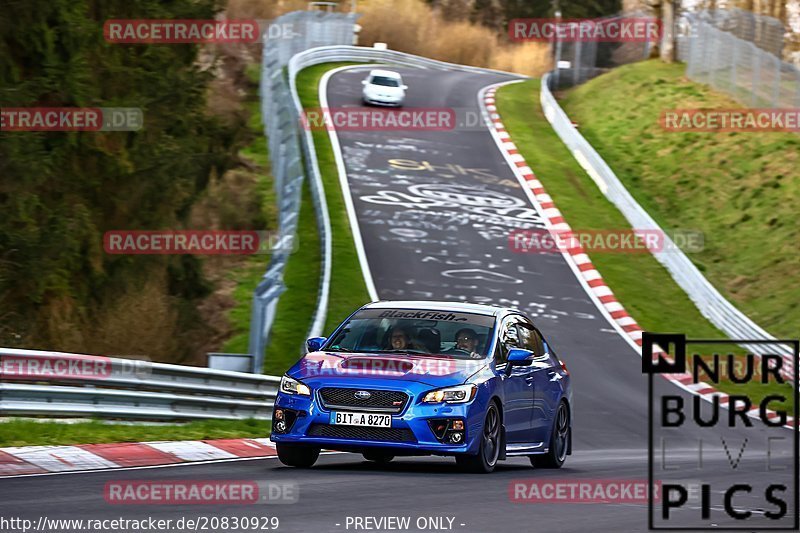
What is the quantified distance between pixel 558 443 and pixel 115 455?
15.0ft

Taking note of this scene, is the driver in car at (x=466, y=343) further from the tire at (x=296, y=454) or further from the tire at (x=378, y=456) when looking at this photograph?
the tire at (x=296, y=454)

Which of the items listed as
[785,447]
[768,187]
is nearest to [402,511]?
[785,447]

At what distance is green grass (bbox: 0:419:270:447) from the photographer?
12617 mm

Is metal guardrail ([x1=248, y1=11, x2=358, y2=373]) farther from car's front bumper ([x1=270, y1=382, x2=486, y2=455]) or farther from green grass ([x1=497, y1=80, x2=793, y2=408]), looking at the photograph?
car's front bumper ([x1=270, y1=382, x2=486, y2=455])

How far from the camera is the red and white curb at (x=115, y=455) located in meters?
11.1

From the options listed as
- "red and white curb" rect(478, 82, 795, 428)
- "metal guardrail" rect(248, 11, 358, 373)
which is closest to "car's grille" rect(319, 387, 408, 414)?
"metal guardrail" rect(248, 11, 358, 373)

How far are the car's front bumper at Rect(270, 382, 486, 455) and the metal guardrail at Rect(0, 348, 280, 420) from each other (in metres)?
2.91

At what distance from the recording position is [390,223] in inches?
1388

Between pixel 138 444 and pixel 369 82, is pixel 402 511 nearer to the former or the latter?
pixel 138 444

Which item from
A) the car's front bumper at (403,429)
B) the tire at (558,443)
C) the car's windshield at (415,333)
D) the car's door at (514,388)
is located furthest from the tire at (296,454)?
the tire at (558,443)

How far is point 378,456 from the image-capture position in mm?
13133

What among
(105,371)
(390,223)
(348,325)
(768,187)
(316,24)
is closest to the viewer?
(348,325)

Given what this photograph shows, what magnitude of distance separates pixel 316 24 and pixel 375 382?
173ft

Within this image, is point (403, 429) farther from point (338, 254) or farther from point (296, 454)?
Answer: point (338, 254)
